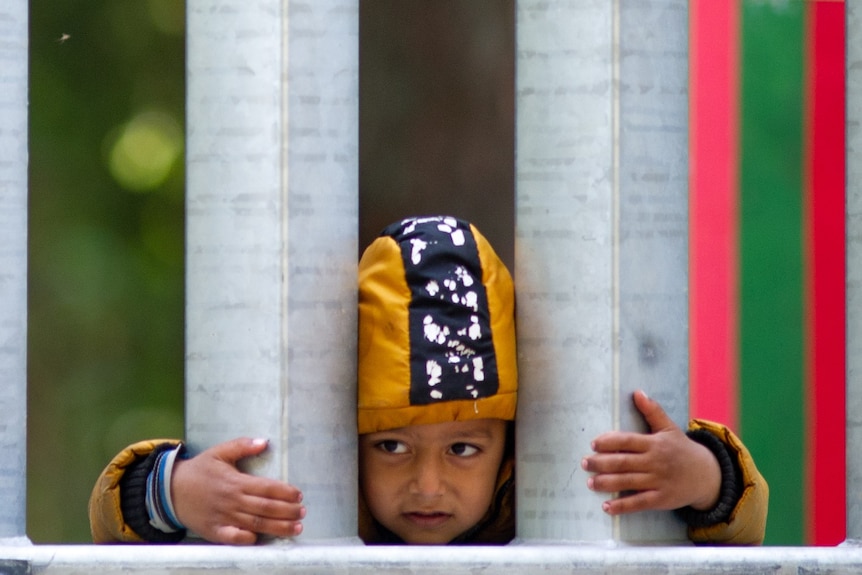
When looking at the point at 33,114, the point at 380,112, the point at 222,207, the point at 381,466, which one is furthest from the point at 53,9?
the point at 222,207

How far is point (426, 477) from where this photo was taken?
2.13 metres

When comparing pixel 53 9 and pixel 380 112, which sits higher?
pixel 53 9

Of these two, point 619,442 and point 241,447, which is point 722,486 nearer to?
point 619,442

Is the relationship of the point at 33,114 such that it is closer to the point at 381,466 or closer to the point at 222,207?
the point at 381,466

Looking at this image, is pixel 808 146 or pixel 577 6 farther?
pixel 808 146

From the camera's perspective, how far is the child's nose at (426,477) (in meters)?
2.13

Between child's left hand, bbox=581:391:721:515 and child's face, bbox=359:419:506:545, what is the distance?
1.85 ft

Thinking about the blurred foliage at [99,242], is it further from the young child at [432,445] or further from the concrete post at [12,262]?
the concrete post at [12,262]

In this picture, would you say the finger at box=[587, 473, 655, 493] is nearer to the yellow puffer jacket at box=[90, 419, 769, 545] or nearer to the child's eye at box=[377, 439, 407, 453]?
the yellow puffer jacket at box=[90, 419, 769, 545]

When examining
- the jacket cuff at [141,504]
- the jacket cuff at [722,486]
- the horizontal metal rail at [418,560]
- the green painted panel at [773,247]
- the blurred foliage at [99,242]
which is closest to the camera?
the horizontal metal rail at [418,560]

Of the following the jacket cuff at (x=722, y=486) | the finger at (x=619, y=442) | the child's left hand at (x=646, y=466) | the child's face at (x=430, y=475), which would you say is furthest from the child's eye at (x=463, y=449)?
the finger at (x=619, y=442)

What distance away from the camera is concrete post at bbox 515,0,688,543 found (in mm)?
1262

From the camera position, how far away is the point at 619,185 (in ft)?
4.15

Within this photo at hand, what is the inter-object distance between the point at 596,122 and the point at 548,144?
0.05m
